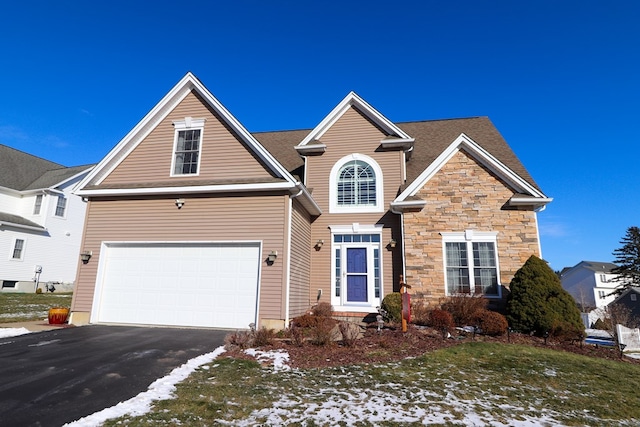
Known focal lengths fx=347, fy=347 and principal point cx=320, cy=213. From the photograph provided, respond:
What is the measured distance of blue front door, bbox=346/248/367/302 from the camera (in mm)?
12188

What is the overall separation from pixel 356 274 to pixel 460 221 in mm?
3967

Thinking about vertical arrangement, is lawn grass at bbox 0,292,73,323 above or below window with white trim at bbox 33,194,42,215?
below

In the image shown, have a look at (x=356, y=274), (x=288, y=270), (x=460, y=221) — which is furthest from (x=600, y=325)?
(x=288, y=270)

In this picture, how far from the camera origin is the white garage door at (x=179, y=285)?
1000 centimetres

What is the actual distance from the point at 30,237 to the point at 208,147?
747 inches

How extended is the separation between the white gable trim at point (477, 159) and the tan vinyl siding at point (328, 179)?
1.02 m

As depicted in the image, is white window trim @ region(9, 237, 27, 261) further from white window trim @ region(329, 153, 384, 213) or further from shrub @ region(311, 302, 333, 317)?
white window trim @ region(329, 153, 384, 213)

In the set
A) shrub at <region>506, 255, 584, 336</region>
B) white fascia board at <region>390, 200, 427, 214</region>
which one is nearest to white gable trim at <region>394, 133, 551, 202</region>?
white fascia board at <region>390, 200, 427, 214</region>

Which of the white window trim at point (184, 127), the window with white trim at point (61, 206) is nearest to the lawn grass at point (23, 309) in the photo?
the white window trim at point (184, 127)

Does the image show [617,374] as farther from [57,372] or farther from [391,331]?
[57,372]

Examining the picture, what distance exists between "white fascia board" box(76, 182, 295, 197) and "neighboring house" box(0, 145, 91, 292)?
47.0 ft

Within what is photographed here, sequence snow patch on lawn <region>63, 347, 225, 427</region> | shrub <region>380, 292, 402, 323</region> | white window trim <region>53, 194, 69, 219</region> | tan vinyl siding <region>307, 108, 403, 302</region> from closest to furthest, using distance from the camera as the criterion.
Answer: snow patch on lawn <region>63, 347, 225, 427</region> < shrub <region>380, 292, 402, 323</region> < tan vinyl siding <region>307, 108, 403, 302</region> < white window trim <region>53, 194, 69, 219</region>

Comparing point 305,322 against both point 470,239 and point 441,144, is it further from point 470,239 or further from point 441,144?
point 441,144

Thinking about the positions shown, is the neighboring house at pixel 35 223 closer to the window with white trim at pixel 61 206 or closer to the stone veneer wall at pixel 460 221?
the window with white trim at pixel 61 206
